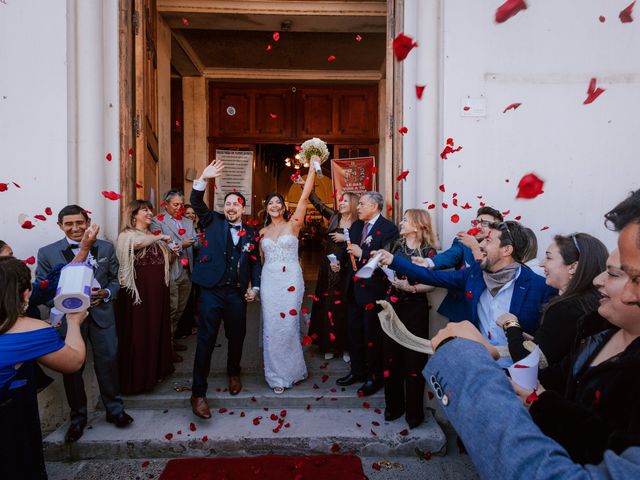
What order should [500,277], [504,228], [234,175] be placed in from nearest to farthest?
[500,277] < [504,228] < [234,175]

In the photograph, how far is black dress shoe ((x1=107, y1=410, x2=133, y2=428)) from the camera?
12.4ft

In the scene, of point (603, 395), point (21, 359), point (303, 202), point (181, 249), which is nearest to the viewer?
point (603, 395)

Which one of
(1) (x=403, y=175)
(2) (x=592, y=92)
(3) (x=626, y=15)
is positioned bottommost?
(1) (x=403, y=175)

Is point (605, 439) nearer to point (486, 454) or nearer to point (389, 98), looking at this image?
point (486, 454)

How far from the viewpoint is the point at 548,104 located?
176 inches

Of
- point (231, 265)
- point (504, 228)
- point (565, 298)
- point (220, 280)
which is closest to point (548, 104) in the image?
point (504, 228)

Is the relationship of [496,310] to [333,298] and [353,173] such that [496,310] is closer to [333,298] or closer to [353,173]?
[333,298]

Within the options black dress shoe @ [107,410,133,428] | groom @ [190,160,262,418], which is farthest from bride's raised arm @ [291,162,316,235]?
black dress shoe @ [107,410,133,428]

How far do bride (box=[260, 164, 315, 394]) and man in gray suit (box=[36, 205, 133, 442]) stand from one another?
1453 millimetres

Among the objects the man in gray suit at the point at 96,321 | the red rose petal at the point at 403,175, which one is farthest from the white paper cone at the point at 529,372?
the man in gray suit at the point at 96,321

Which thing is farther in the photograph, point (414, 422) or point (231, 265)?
point (231, 265)

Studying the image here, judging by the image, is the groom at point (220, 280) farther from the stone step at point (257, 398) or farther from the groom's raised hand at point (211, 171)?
the stone step at point (257, 398)

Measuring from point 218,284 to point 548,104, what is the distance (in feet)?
13.1

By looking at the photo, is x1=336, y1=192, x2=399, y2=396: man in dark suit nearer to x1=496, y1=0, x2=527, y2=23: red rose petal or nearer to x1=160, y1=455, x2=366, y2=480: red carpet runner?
x1=160, y1=455, x2=366, y2=480: red carpet runner
